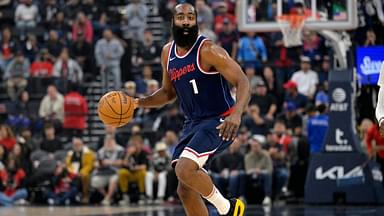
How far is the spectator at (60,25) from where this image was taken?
2427 cm

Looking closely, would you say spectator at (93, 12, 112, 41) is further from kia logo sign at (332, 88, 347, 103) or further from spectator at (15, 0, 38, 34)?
kia logo sign at (332, 88, 347, 103)

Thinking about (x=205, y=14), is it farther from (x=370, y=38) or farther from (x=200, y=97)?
(x=200, y=97)

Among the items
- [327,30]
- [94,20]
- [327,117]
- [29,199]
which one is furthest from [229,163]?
[94,20]

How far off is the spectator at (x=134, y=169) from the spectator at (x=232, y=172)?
4.86 ft

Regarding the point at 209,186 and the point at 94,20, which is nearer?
the point at 209,186

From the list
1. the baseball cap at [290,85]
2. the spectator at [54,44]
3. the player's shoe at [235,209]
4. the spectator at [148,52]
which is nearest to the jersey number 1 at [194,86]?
the player's shoe at [235,209]

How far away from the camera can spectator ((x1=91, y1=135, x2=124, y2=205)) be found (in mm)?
18375

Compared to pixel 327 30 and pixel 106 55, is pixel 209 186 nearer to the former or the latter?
pixel 327 30

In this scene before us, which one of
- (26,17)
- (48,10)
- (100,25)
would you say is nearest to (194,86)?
(100,25)

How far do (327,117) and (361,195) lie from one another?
5.84 ft

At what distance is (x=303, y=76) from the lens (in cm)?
1928

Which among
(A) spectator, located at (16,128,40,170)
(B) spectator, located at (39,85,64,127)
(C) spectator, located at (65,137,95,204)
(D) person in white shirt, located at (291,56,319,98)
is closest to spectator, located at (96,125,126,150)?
(C) spectator, located at (65,137,95,204)

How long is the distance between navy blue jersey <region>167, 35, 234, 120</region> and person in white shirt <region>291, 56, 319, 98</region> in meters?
10.3

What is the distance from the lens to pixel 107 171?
18547 millimetres
